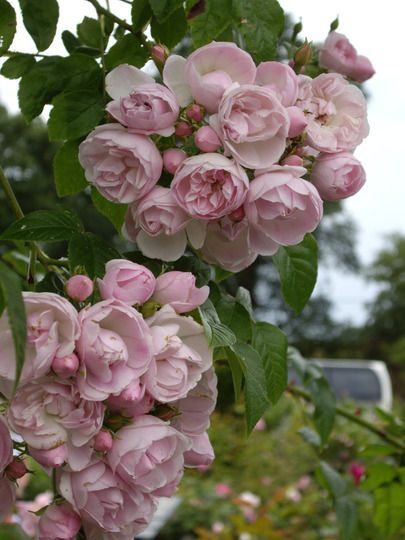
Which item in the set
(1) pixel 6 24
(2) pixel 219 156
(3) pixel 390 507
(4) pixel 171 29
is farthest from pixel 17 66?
(3) pixel 390 507

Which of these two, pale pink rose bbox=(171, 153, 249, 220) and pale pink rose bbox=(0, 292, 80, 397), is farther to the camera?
pale pink rose bbox=(171, 153, 249, 220)

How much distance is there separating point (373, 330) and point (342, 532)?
2195 centimetres

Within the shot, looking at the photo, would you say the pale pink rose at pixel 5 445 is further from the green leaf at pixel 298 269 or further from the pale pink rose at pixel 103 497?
the green leaf at pixel 298 269

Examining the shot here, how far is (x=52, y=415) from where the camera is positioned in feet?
1.97

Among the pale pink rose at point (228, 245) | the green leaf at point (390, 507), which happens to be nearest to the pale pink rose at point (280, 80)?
the pale pink rose at point (228, 245)

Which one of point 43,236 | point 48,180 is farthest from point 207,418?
point 48,180

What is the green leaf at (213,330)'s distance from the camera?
0.65 metres

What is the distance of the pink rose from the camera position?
2.28ft

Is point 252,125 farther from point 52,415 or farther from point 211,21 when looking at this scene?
point 52,415

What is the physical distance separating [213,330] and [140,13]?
34 cm

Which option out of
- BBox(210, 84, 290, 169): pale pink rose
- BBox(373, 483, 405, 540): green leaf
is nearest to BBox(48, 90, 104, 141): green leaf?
BBox(210, 84, 290, 169): pale pink rose

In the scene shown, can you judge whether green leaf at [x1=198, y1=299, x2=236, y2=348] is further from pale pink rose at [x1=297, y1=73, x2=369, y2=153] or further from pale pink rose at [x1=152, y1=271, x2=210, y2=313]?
pale pink rose at [x1=297, y1=73, x2=369, y2=153]

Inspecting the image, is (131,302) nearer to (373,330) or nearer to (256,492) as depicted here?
(256,492)

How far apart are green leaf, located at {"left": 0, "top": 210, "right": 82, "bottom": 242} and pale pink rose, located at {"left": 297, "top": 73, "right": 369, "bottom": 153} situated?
229 mm
